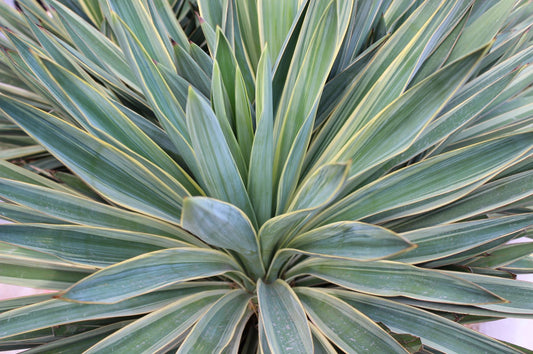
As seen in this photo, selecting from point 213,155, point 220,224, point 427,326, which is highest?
point 213,155

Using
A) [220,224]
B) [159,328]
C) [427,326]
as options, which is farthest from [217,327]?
[427,326]

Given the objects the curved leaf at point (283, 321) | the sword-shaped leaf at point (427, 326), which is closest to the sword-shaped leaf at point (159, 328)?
the curved leaf at point (283, 321)

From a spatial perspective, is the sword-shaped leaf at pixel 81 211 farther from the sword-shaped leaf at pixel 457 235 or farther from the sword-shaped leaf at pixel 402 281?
the sword-shaped leaf at pixel 457 235

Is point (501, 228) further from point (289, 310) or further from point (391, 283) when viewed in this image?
point (289, 310)

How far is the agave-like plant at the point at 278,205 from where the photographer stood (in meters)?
0.54

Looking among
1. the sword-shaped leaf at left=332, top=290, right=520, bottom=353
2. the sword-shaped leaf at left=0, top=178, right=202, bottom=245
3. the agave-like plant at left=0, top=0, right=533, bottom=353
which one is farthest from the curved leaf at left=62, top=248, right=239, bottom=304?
the sword-shaped leaf at left=332, top=290, right=520, bottom=353

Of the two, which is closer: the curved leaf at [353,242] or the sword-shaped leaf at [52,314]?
the curved leaf at [353,242]

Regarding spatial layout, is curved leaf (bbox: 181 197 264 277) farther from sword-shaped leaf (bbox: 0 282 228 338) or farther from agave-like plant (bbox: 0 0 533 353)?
sword-shaped leaf (bbox: 0 282 228 338)

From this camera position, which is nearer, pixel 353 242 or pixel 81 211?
pixel 353 242

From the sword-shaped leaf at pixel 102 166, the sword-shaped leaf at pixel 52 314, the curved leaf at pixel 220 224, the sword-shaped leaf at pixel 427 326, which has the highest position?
the sword-shaped leaf at pixel 102 166

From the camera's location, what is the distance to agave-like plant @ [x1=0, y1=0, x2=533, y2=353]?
1.76ft

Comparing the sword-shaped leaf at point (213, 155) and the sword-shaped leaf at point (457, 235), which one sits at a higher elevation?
the sword-shaped leaf at point (213, 155)

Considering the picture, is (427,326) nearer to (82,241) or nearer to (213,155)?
(213,155)

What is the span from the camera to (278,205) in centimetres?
63
